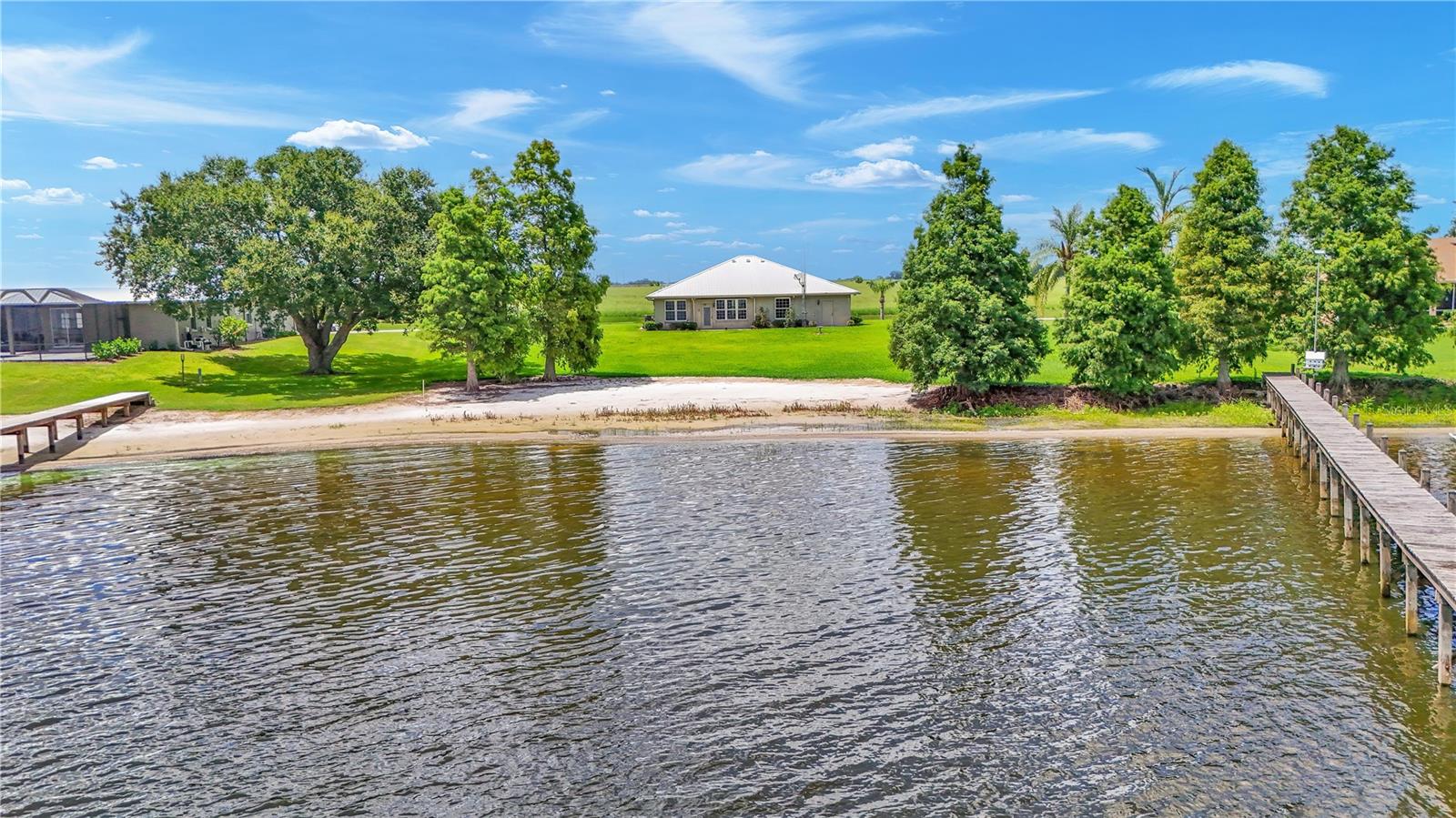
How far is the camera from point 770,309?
82938mm

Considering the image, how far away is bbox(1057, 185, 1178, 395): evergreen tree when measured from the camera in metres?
37.2

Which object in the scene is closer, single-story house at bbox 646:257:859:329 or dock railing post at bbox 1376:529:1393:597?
dock railing post at bbox 1376:529:1393:597

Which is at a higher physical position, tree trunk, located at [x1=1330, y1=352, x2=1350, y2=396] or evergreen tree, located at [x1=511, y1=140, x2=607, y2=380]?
evergreen tree, located at [x1=511, y1=140, x2=607, y2=380]

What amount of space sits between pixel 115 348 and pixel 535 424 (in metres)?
27.8

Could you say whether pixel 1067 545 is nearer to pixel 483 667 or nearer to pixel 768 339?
pixel 483 667

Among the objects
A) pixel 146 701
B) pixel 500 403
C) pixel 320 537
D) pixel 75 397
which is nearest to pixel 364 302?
pixel 500 403

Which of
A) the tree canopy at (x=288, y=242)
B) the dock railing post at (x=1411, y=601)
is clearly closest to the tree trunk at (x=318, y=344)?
the tree canopy at (x=288, y=242)

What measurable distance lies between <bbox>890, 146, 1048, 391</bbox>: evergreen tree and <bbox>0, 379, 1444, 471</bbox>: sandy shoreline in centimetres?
298

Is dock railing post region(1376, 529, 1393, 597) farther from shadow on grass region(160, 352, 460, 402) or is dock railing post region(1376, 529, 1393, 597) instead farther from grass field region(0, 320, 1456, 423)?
shadow on grass region(160, 352, 460, 402)

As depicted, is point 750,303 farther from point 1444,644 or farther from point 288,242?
point 1444,644

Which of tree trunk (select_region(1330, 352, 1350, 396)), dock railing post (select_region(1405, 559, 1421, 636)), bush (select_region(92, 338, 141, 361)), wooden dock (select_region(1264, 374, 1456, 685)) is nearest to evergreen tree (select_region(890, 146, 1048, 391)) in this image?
wooden dock (select_region(1264, 374, 1456, 685))

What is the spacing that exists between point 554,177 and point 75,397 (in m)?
22.6

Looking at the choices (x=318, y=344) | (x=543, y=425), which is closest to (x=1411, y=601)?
(x=543, y=425)

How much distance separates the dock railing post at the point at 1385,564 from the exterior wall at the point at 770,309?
65902mm
